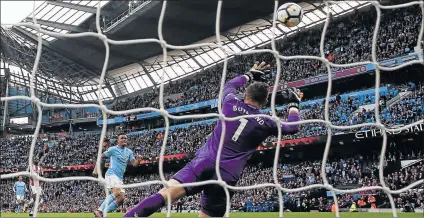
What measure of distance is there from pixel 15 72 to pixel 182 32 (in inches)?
649

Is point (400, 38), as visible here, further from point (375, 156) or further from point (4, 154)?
point (4, 154)

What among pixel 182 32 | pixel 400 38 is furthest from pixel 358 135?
pixel 182 32

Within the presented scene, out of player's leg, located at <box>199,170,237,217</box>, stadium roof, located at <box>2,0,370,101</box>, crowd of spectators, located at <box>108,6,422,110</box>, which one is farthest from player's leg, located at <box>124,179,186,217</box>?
stadium roof, located at <box>2,0,370,101</box>

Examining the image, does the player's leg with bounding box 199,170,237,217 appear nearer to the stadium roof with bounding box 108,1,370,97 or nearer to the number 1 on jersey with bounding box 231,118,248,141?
the number 1 on jersey with bounding box 231,118,248,141

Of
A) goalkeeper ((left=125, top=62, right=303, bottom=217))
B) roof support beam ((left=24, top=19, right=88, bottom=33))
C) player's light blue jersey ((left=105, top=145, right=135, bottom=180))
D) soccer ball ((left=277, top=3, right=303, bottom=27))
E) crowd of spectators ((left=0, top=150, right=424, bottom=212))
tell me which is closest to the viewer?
goalkeeper ((left=125, top=62, right=303, bottom=217))

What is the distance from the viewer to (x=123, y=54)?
33.1 m

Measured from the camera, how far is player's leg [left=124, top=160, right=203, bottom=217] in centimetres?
312

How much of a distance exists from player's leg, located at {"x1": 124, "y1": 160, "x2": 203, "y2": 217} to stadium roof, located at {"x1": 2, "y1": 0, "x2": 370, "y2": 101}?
74.8 ft

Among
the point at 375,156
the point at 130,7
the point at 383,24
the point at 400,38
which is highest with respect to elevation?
the point at 130,7

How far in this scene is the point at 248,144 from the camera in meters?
3.61

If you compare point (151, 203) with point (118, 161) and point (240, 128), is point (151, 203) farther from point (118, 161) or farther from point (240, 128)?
point (118, 161)

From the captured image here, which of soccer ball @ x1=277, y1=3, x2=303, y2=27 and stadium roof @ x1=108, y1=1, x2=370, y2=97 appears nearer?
soccer ball @ x1=277, y1=3, x2=303, y2=27

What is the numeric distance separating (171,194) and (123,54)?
30.8 m

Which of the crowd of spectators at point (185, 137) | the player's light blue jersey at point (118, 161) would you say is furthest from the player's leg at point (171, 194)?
the crowd of spectators at point (185, 137)
